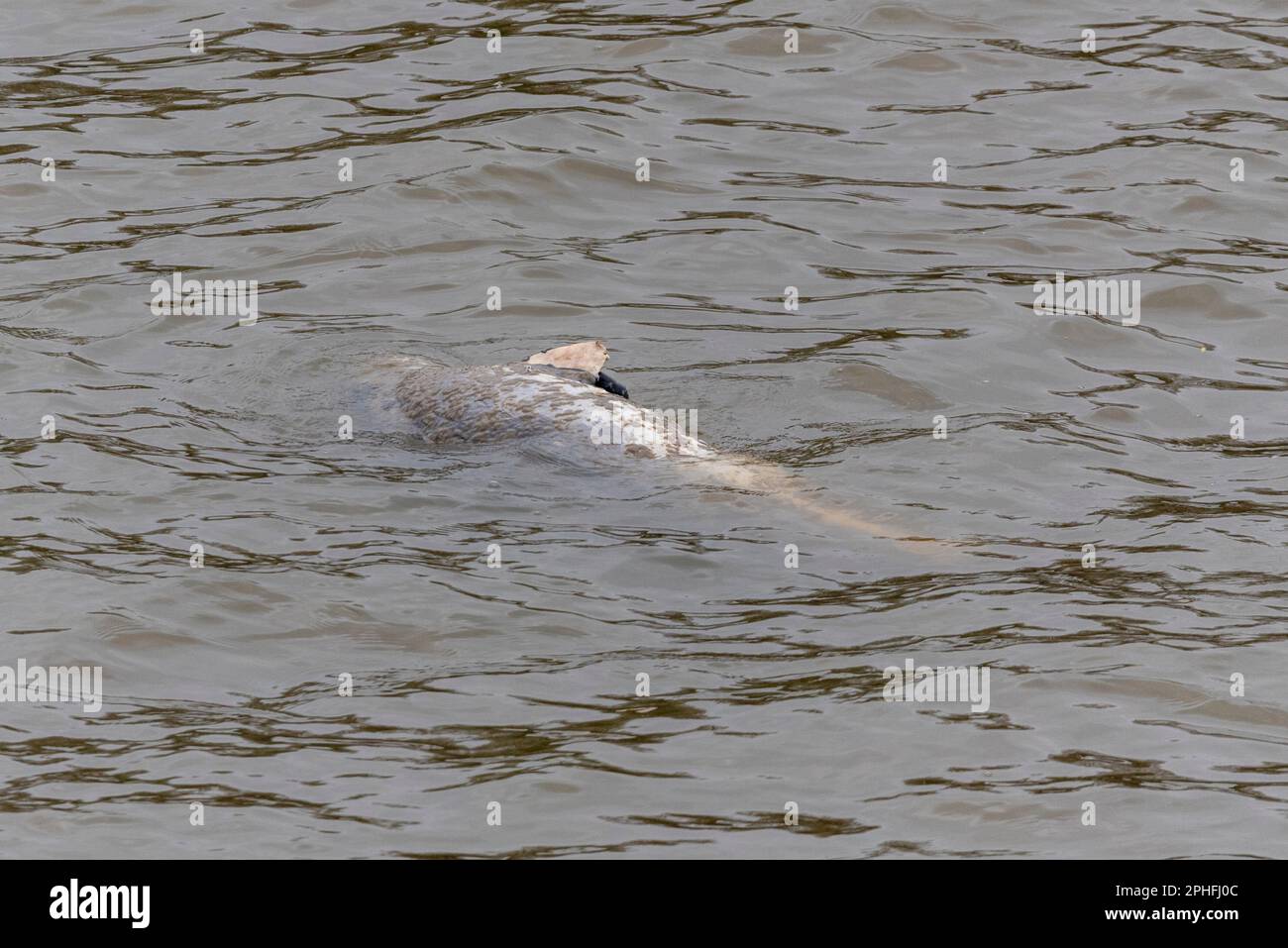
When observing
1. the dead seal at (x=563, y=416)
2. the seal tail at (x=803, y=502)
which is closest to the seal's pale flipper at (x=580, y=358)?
the dead seal at (x=563, y=416)

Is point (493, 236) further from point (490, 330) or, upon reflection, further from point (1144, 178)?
point (1144, 178)

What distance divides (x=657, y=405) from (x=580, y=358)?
0.73 metres

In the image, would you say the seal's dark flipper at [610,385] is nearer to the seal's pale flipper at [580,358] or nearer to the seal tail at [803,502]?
the seal's pale flipper at [580,358]

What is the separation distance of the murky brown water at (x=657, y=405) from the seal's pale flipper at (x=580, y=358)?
25.2 inches

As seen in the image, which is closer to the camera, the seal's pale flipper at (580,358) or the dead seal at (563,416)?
the dead seal at (563,416)

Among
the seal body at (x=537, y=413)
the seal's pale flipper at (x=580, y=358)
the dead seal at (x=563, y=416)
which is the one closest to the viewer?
the dead seal at (x=563, y=416)

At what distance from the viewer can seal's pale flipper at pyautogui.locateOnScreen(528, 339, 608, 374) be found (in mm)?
9203

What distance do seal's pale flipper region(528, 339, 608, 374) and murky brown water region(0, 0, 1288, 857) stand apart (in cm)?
64

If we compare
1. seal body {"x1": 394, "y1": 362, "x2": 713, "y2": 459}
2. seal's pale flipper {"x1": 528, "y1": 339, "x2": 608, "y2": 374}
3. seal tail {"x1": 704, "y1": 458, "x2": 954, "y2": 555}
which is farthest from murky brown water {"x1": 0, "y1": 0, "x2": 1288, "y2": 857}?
seal's pale flipper {"x1": 528, "y1": 339, "x2": 608, "y2": 374}

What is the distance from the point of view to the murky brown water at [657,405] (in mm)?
6309

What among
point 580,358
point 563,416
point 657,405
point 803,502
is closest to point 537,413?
point 563,416

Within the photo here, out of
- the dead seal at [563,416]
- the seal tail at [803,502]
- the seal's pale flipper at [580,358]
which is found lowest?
the seal tail at [803,502]

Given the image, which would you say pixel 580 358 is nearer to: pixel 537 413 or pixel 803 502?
pixel 537 413

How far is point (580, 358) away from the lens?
30.3 ft
